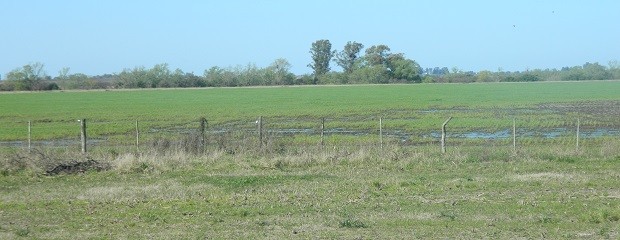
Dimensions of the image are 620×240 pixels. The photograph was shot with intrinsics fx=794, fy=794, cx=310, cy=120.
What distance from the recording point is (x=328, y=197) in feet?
51.0

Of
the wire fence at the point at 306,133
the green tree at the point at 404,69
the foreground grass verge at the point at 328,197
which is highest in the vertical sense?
the green tree at the point at 404,69

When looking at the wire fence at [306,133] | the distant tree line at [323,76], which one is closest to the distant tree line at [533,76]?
the distant tree line at [323,76]

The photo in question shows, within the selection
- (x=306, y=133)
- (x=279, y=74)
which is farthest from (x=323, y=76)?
(x=306, y=133)

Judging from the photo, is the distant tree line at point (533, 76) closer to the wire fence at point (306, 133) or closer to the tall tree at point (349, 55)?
the tall tree at point (349, 55)

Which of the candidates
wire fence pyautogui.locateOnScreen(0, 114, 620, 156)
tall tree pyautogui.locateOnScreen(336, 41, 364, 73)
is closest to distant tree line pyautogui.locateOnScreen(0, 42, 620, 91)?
tall tree pyautogui.locateOnScreen(336, 41, 364, 73)

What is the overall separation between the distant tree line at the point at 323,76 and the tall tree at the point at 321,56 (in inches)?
177

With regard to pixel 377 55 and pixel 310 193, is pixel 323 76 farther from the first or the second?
pixel 310 193

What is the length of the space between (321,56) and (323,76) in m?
19.2

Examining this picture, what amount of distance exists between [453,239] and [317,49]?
6442 inches

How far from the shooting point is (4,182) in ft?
62.8

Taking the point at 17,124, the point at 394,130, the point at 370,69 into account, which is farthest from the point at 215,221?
the point at 370,69

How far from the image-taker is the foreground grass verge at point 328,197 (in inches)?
472

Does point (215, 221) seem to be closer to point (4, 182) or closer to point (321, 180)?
point (321, 180)

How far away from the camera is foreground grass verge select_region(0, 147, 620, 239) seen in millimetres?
11977
